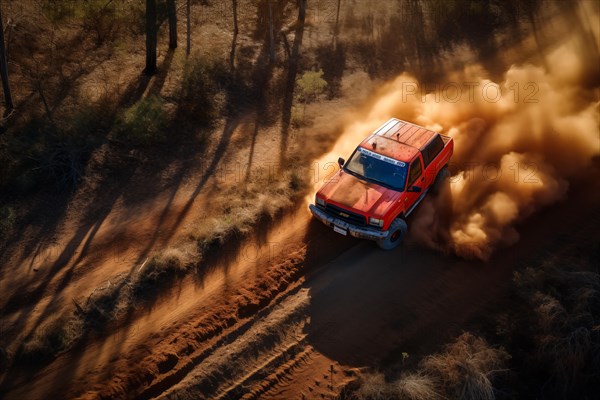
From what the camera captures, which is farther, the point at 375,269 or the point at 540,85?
the point at 540,85

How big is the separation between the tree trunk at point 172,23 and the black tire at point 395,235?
1104cm

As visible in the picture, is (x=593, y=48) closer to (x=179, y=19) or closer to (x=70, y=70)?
(x=179, y=19)

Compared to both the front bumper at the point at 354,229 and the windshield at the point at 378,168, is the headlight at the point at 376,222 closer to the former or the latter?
the front bumper at the point at 354,229

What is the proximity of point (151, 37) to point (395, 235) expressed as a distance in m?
10.3

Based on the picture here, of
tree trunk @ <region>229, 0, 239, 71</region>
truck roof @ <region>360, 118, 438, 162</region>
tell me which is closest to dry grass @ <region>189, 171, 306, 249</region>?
truck roof @ <region>360, 118, 438, 162</region>

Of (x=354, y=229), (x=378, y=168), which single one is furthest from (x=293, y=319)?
(x=378, y=168)

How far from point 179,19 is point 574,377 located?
1823 centimetres

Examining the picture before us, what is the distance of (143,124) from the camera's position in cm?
1421

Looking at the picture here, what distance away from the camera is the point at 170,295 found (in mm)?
10484

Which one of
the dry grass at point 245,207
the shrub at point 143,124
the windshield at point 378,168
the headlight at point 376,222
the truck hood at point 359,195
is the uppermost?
the shrub at point 143,124

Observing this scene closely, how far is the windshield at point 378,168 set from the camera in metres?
11.2

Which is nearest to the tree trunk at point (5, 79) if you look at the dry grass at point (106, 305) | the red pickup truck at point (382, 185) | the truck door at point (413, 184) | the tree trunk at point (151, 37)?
the tree trunk at point (151, 37)

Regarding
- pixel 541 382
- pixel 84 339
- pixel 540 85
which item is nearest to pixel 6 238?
pixel 84 339

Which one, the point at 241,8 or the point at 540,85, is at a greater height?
the point at 241,8
